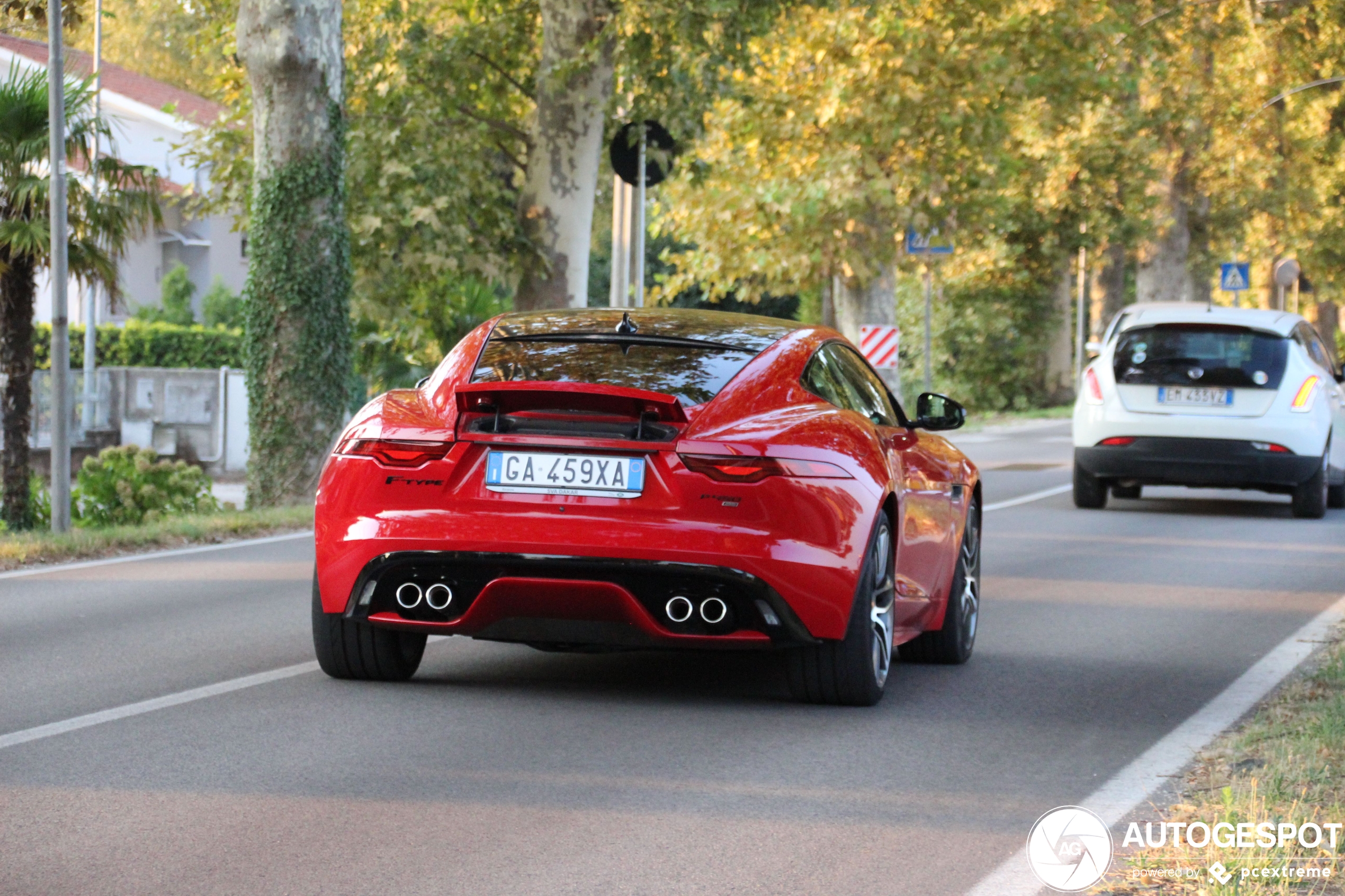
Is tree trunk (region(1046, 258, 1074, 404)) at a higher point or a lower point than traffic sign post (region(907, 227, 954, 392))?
lower

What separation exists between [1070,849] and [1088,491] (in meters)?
12.1

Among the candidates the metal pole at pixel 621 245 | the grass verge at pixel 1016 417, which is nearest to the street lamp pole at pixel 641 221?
the metal pole at pixel 621 245

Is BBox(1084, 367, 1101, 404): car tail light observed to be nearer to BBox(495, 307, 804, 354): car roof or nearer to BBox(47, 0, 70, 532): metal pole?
BBox(47, 0, 70, 532): metal pole

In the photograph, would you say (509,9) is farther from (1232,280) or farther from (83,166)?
(1232,280)

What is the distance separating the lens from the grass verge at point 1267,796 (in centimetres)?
464

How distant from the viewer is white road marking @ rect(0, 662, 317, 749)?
625 centimetres

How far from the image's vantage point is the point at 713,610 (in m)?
6.50

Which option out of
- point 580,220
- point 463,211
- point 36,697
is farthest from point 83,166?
point 36,697

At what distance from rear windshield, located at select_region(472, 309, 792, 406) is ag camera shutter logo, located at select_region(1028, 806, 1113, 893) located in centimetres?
193

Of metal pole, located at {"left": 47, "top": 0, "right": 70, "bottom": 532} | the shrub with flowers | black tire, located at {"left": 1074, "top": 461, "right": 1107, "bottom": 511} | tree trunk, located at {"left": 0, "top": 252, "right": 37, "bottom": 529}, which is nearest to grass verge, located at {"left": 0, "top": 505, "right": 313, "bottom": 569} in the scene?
metal pole, located at {"left": 47, "top": 0, "right": 70, "bottom": 532}

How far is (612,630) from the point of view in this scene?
257 inches

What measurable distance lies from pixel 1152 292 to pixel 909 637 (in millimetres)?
38027

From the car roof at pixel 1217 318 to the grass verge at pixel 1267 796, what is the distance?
896 cm

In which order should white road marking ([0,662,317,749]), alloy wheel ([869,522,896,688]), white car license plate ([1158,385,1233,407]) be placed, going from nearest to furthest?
white road marking ([0,662,317,749]), alloy wheel ([869,522,896,688]), white car license plate ([1158,385,1233,407])
